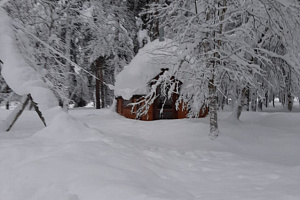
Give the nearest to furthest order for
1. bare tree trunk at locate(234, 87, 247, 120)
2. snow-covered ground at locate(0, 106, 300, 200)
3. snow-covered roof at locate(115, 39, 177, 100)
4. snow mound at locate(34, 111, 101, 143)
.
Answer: snow-covered ground at locate(0, 106, 300, 200)
snow mound at locate(34, 111, 101, 143)
bare tree trunk at locate(234, 87, 247, 120)
snow-covered roof at locate(115, 39, 177, 100)

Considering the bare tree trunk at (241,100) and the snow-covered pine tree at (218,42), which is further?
the bare tree trunk at (241,100)

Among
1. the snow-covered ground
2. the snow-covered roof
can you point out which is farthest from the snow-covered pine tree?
the snow-covered roof

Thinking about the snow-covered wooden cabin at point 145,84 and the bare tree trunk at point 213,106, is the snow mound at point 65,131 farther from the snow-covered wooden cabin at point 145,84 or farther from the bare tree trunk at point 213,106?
the snow-covered wooden cabin at point 145,84

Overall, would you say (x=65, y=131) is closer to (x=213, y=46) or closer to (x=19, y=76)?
(x=19, y=76)

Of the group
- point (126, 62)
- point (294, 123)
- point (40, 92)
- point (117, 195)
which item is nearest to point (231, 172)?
point (117, 195)

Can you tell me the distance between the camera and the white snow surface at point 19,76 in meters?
5.55

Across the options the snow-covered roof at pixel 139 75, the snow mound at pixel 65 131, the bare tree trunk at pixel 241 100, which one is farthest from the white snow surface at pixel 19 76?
the bare tree trunk at pixel 241 100

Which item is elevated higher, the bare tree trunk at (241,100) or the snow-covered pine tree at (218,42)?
the snow-covered pine tree at (218,42)

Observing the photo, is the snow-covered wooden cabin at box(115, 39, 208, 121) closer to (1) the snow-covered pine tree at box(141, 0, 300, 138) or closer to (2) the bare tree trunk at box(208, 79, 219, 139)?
(1) the snow-covered pine tree at box(141, 0, 300, 138)

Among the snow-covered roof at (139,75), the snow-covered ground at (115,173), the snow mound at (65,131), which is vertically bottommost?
the snow-covered ground at (115,173)

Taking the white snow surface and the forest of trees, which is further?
the forest of trees

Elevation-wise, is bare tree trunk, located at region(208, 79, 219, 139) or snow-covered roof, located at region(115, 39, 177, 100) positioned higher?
A: snow-covered roof, located at region(115, 39, 177, 100)

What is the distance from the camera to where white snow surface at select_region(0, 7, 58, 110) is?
5.55 m

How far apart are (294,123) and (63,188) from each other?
11.7 meters
